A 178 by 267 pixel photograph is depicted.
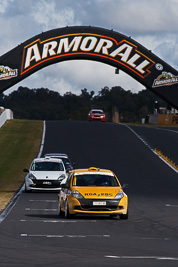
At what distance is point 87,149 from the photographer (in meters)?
52.8

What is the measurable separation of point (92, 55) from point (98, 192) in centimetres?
2866

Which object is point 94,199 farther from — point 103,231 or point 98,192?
point 103,231

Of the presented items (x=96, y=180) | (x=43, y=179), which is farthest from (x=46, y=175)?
(x=96, y=180)

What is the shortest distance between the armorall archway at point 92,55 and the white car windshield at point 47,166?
52.7 feet

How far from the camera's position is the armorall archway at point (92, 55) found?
47.0 m

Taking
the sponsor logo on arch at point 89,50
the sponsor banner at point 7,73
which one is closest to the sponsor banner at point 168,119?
the sponsor logo on arch at point 89,50

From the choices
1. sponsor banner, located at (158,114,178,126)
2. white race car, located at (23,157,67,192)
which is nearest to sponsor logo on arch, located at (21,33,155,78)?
white race car, located at (23,157,67,192)

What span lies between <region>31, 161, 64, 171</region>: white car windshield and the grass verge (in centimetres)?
137

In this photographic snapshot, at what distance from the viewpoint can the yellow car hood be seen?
768 inches

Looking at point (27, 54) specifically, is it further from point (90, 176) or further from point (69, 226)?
point (69, 226)

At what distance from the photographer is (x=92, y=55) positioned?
1869 inches

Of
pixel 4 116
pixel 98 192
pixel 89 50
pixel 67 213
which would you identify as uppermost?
pixel 89 50

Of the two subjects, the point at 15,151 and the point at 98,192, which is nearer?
the point at 98,192

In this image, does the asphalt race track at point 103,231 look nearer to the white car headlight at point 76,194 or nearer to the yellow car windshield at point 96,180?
the white car headlight at point 76,194
